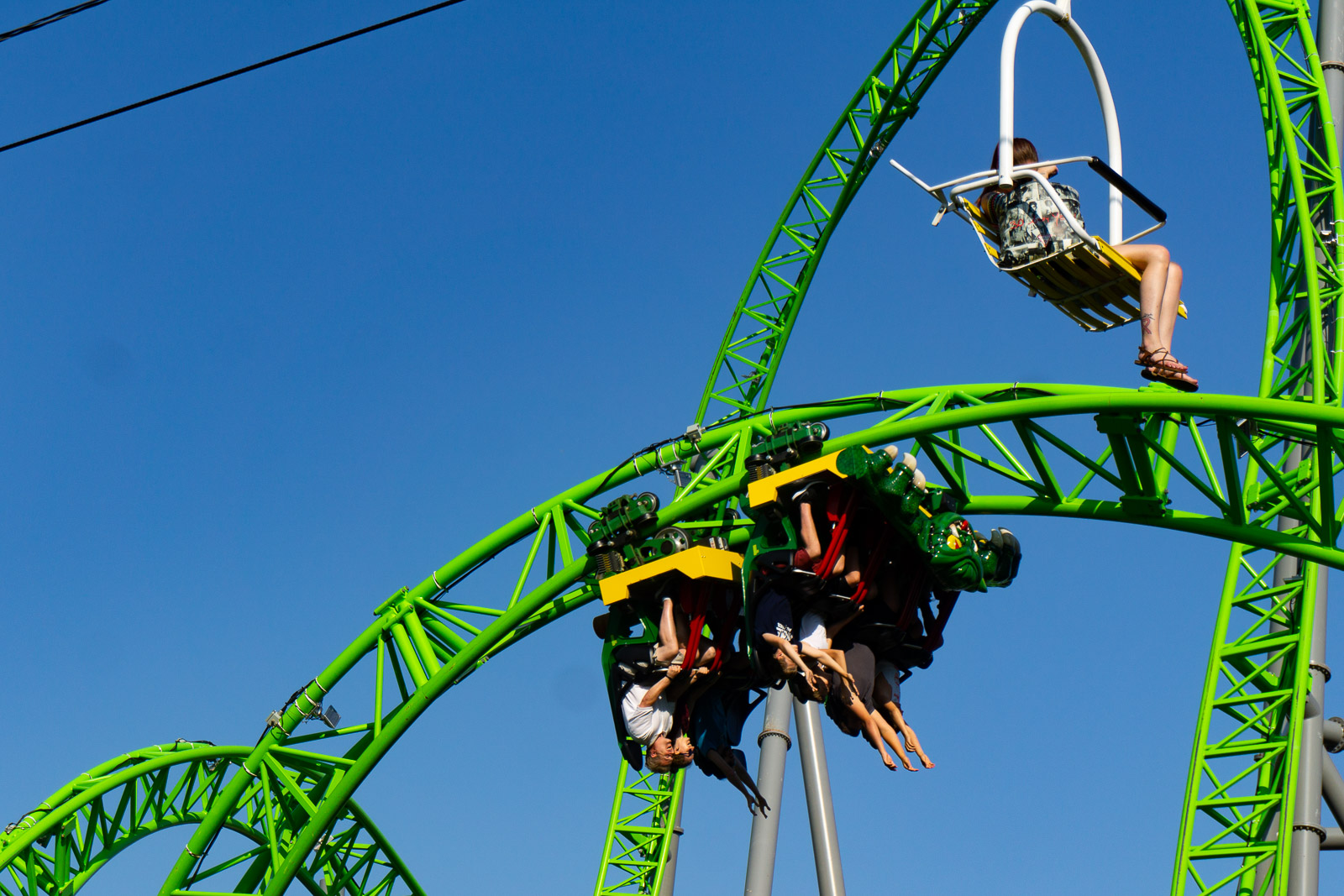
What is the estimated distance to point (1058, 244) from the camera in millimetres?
10938

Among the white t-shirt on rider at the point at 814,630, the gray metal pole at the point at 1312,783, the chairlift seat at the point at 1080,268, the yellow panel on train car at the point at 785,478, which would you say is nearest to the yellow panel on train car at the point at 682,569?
the yellow panel on train car at the point at 785,478

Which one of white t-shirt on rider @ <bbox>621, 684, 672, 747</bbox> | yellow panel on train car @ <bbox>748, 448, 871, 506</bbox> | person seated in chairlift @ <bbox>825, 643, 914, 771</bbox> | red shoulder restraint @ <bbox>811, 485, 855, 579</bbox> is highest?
yellow panel on train car @ <bbox>748, 448, 871, 506</bbox>

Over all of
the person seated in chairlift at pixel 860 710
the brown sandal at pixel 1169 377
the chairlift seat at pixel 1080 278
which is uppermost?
the chairlift seat at pixel 1080 278

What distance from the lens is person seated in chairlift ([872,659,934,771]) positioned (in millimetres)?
10258

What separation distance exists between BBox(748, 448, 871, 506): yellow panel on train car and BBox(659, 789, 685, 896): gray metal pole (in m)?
8.27

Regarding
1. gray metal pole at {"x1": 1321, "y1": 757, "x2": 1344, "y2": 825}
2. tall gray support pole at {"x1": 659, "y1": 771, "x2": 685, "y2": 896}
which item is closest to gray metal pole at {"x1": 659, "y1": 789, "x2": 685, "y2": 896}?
tall gray support pole at {"x1": 659, "y1": 771, "x2": 685, "y2": 896}

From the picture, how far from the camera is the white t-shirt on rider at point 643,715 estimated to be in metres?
10.9

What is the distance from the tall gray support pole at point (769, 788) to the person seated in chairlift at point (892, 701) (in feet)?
18.1

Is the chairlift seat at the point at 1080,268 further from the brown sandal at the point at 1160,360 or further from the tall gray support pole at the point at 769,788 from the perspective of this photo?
the tall gray support pole at the point at 769,788

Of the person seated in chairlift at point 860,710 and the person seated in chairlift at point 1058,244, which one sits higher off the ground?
the person seated in chairlift at point 1058,244

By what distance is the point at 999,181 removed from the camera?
10883 mm

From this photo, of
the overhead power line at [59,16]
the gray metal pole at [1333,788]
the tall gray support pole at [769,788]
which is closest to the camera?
the overhead power line at [59,16]

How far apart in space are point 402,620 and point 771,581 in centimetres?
292

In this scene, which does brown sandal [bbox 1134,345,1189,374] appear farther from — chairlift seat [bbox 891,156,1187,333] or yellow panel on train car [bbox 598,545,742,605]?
yellow panel on train car [bbox 598,545,742,605]
